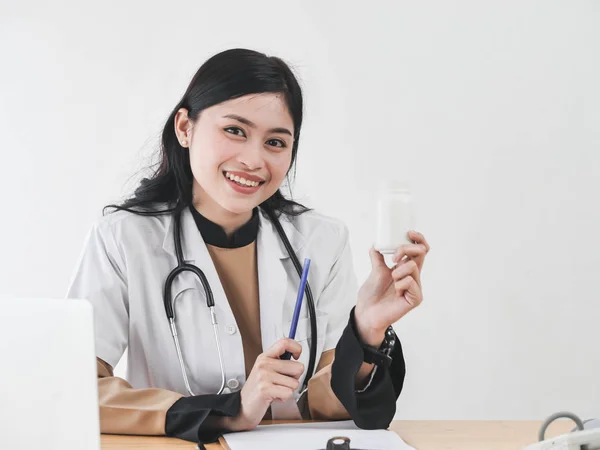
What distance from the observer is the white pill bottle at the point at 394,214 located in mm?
1311

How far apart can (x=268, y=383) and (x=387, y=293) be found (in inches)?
11.6

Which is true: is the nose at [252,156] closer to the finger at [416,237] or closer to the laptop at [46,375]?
the finger at [416,237]

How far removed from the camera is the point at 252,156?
1.77 metres

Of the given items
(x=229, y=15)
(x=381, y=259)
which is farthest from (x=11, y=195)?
(x=381, y=259)

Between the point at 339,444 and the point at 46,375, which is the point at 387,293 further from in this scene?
the point at 46,375

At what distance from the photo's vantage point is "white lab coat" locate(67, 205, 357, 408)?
171 centimetres

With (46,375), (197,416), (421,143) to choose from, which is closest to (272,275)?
(197,416)

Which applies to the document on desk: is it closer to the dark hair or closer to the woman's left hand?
the woman's left hand

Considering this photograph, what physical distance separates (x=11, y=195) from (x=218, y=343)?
1.71 m

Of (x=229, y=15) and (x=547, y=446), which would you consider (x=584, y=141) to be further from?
(x=547, y=446)

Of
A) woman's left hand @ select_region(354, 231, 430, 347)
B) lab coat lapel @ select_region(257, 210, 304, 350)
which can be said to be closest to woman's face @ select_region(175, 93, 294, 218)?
lab coat lapel @ select_region(257, 210, 304, 350)

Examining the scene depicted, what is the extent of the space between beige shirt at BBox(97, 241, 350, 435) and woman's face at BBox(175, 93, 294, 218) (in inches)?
5.4

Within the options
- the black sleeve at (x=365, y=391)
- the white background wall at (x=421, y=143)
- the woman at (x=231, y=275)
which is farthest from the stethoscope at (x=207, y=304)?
the white background wall at (x=421, y=143)

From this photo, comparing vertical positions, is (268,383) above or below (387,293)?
below
